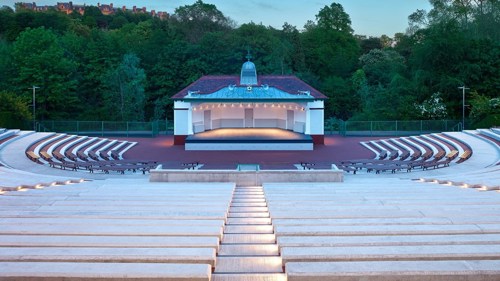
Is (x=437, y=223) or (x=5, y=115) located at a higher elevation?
(x=5, y=115)

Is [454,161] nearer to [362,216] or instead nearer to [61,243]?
[362,216]

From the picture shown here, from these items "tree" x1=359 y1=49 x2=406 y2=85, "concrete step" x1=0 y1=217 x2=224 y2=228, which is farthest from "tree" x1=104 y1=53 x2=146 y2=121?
"concrete step" x1=0 y1=217 x2=224 y2=228

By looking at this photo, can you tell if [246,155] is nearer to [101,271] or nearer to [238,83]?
[238,83]

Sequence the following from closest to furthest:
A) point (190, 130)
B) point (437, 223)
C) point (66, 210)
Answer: point (437, 223)
point (66, 210)
point (190, 130)

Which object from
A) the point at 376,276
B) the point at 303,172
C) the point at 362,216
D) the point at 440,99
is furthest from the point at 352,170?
the point at 440,99

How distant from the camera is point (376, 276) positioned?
17.7ft

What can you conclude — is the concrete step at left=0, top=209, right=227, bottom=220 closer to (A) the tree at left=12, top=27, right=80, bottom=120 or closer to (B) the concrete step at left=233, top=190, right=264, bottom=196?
(B) the concrete step at left=233, top=190, right=264, bottom=196

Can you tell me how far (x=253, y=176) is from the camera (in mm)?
16047

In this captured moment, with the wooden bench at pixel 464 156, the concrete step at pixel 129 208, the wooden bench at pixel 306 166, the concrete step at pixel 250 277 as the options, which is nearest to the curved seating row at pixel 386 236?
the concrete step at pixel 250 277

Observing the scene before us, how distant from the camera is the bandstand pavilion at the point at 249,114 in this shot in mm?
34031

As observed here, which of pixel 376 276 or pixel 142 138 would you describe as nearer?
pixel 376 276

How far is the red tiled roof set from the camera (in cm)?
3869

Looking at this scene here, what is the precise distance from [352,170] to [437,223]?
52.1ft

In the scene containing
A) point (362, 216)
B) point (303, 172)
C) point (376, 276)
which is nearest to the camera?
point (376, 276)
